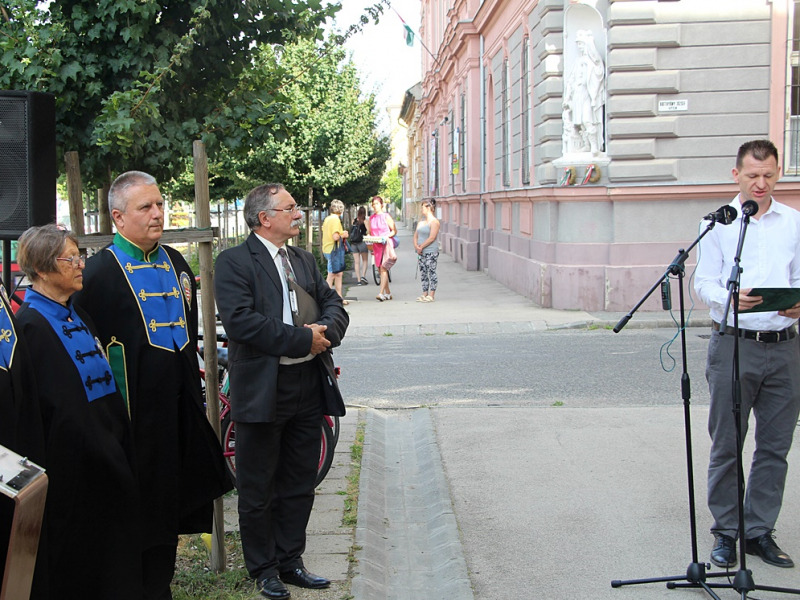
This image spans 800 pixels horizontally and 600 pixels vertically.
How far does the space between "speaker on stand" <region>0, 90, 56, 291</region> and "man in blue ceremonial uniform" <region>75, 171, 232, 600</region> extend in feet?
1.35

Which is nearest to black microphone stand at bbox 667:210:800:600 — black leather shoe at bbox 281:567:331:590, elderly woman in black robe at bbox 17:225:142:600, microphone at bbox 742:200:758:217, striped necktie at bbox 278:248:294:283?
microphone at bbox 742:200:758:217

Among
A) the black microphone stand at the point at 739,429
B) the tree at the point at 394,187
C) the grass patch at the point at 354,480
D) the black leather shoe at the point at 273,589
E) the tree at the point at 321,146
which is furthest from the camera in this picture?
the tree at the point at 394,187

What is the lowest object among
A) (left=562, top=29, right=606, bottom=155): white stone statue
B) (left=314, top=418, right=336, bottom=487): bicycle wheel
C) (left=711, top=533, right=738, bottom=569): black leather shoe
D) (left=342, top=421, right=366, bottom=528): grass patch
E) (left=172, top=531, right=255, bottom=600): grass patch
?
(left=172, top=531, right=255, bottom=600): grass patch

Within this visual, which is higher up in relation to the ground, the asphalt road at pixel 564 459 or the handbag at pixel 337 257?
the handbag at pixel 337 257

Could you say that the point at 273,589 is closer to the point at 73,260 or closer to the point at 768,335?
the point at 73,260

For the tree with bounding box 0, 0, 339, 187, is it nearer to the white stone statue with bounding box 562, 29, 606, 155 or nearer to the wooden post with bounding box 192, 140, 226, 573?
the wooden post with bounding box 192, 140, 226, 573

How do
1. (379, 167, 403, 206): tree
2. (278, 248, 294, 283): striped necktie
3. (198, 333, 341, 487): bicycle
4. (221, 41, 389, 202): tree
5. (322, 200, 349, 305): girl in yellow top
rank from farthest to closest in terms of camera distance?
(379, 167, 403, 206): tree < (221, 41, 389, 202): tree < (322, 200, 349, 305): girl in yellow top < (198, 333, 341, 487): bicycle < (278, 248, 294, 283): striped necktie

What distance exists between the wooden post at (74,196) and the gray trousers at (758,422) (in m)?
3.15

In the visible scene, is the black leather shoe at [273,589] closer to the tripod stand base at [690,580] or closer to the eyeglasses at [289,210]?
the tripod stand base at [690,580]

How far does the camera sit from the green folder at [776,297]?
4340mm

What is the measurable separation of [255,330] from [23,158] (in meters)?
1.26

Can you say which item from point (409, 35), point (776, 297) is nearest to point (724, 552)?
point (776, 297)

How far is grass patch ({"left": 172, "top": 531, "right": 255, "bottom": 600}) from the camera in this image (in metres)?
4.38

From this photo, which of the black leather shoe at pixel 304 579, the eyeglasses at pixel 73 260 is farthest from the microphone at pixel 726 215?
the eyeglasses at pixel 73 260
